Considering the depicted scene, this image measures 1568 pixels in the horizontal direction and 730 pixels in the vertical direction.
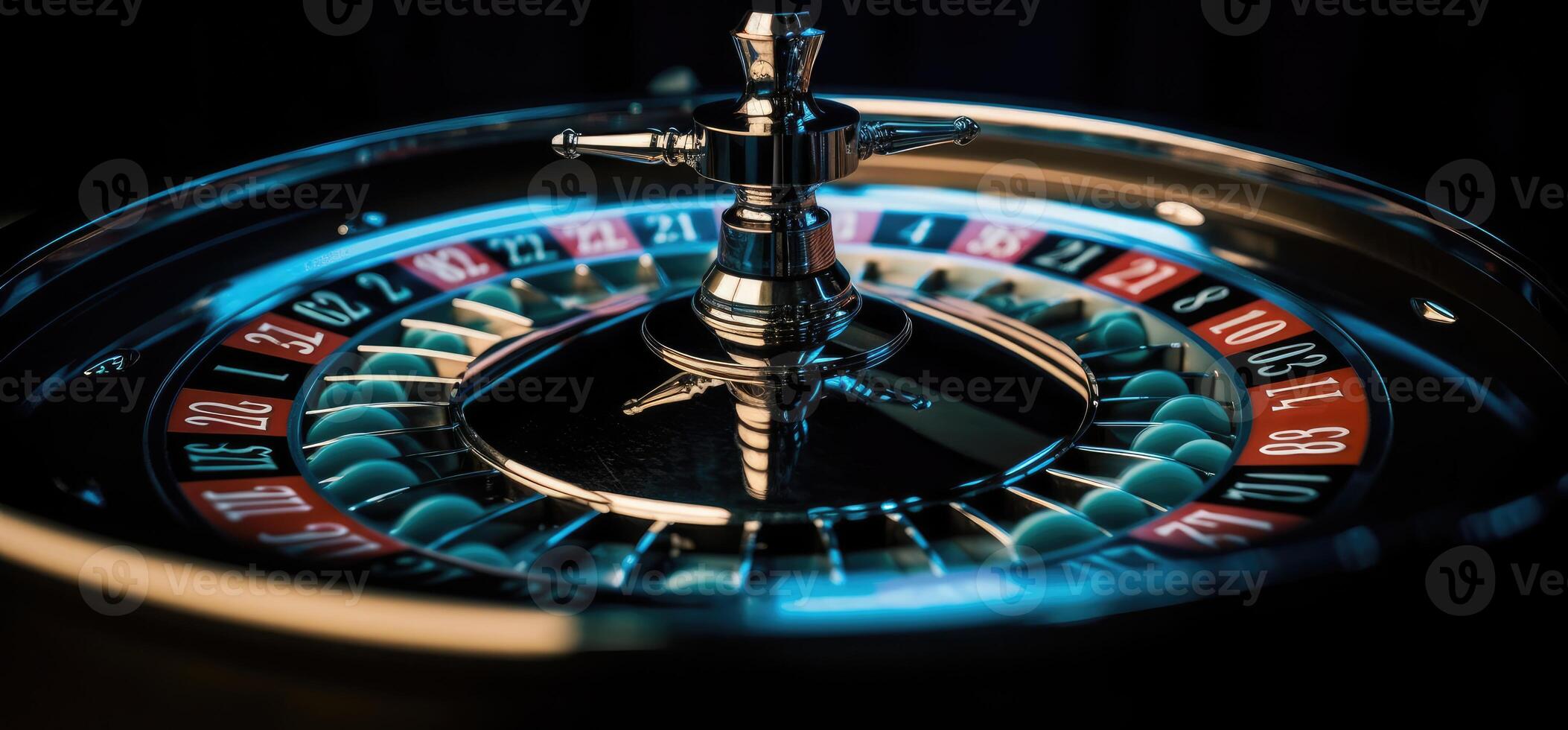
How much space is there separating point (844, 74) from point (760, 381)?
177 cm

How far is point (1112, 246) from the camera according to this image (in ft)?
7.70

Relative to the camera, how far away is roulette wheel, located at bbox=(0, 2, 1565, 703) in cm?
107

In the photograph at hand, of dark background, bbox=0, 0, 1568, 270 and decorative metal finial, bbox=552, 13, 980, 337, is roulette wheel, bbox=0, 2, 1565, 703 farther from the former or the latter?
dark background, bbox=0, 0, 1568, 270

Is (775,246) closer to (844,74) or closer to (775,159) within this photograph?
(775,159)

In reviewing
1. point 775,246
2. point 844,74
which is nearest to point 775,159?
point 775,246

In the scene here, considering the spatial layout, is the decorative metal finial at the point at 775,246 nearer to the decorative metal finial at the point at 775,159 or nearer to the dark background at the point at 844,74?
the decorative metal finial at the point at 775,159

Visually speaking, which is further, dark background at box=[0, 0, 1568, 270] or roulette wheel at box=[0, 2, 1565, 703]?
dark background at box=[0, 0, 1568, 270]

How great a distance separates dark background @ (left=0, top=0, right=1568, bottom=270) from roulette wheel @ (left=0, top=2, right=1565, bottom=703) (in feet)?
0.44

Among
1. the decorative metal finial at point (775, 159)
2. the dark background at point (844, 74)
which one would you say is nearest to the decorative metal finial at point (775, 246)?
the decorative metal finial at point (775, 159)

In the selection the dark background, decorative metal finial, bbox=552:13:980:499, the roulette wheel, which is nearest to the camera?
the roulette wheel

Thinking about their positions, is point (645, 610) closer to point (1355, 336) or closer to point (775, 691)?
point (775, 691)

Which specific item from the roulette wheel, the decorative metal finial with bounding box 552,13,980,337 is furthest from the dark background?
the decorative metal finial with bounding box 552,13,980,337

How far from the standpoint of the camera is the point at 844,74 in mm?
3326

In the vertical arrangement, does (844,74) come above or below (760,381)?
above
